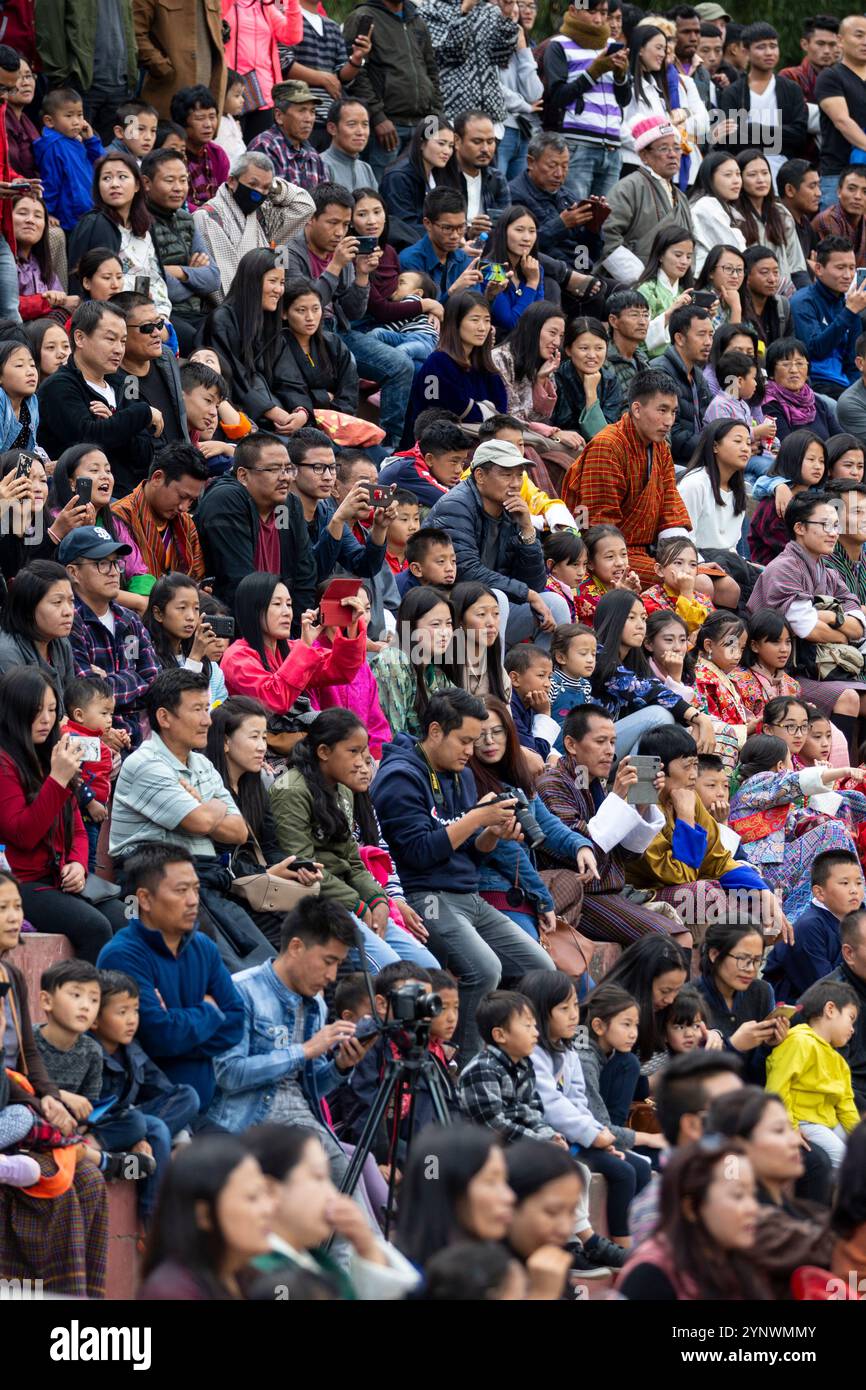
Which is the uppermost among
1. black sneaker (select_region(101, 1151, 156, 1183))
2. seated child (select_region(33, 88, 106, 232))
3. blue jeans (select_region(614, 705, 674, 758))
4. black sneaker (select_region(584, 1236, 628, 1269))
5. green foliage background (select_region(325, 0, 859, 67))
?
green foliage background (select_region(325, 0, 859, 67))

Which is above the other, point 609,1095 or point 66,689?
point 66,689

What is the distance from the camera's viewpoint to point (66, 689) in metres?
7.61

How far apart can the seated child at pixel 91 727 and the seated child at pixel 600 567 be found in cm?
346

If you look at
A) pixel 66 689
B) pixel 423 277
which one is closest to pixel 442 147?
pixel 423 277

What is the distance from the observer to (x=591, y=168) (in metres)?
15.1

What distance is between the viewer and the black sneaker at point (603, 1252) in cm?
724

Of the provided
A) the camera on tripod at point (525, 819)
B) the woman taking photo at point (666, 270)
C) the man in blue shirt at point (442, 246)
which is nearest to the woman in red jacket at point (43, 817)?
the camera on tripod at point (525, 819)

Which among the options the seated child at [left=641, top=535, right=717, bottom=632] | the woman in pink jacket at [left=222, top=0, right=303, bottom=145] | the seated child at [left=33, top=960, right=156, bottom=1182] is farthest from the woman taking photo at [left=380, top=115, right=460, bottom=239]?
the seated child at [left=33, top=960, right=156, bottom=1182]

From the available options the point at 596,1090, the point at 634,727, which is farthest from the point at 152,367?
the point at 596,1090

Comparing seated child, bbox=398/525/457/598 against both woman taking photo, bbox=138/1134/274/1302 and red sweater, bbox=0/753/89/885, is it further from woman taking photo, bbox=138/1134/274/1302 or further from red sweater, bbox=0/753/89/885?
woman taking photo, bbox=138/1134/274/1302

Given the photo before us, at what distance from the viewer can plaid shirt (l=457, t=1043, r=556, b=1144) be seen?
7.09 m

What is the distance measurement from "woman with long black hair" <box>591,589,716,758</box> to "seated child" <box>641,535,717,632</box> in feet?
2.89

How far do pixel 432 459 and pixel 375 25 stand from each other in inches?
187
